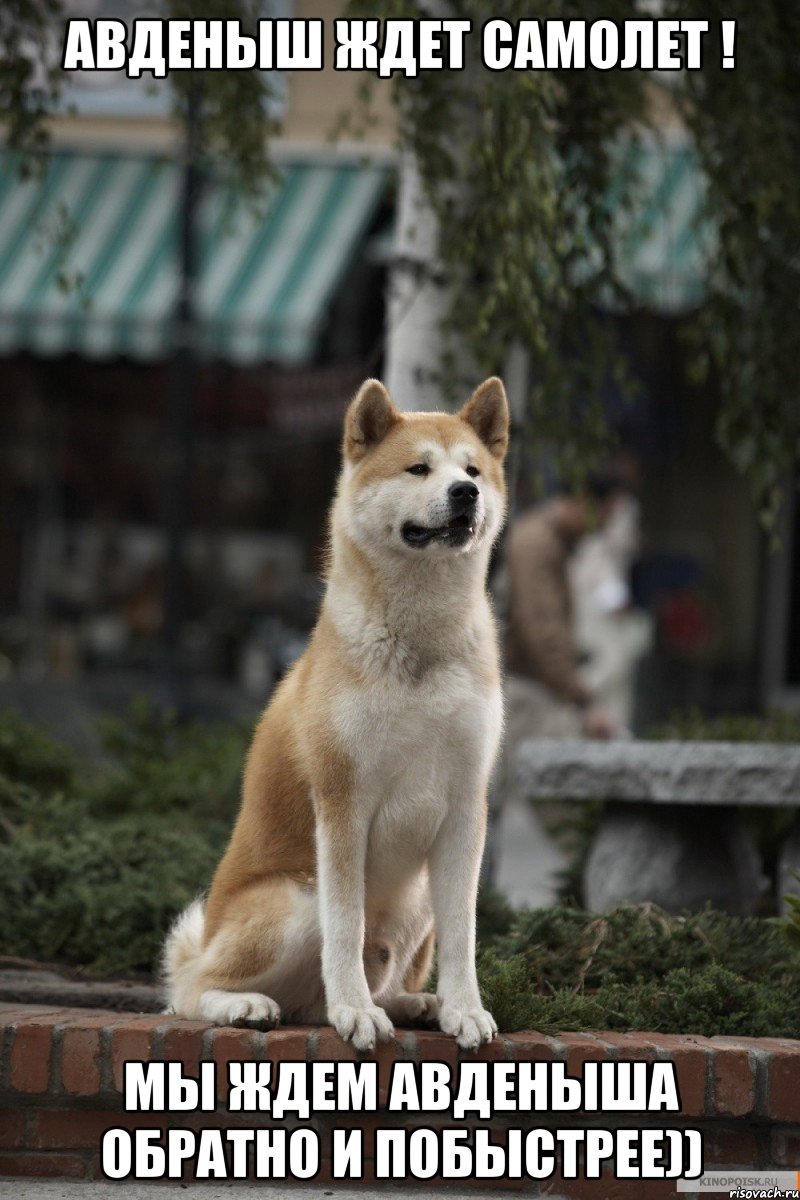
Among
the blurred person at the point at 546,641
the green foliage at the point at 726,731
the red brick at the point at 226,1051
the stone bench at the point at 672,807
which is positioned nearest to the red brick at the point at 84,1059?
the red brick at the point at 226,1051

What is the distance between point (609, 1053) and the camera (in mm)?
3467

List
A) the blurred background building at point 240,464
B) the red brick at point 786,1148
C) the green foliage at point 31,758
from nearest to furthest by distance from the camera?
the red brick at point 786,1148 < the green foliage at point 31,758 < the blurred background building at point 240,464

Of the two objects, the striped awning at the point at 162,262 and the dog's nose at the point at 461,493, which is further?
the striped awning at the point at 162,262

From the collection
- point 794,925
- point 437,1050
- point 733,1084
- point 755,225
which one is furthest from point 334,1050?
point 755,225

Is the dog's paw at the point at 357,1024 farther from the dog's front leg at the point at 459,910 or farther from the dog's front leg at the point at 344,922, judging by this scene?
the dog's front leg at the point at 459,910

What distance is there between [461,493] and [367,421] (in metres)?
0.34

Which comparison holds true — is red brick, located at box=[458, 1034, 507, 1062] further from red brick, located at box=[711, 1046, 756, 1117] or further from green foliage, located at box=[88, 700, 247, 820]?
green foliage, located at box=[88, 700, 247, 820]

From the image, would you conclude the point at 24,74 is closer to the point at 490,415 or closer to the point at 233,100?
the point at 233,100

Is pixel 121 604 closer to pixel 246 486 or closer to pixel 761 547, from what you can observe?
pixel 246 486

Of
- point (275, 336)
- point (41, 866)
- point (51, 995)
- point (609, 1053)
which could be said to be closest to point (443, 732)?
point (609, 1053)

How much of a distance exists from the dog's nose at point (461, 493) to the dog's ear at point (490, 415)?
34 cm

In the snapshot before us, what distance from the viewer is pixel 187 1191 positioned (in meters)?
3.45

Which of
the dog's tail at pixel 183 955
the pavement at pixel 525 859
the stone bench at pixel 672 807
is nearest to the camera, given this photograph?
the dog's tail at pixel 183 955

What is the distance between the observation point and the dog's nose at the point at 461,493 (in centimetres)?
329
